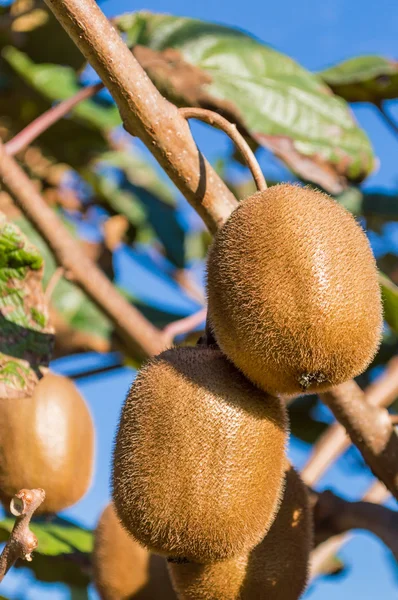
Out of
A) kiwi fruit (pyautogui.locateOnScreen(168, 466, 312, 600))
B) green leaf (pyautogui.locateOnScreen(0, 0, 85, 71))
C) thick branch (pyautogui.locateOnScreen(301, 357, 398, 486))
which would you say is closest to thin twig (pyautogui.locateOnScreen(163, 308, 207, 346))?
thick branch (pyautogui.locateOnScreen(301, 357, 398, 486))

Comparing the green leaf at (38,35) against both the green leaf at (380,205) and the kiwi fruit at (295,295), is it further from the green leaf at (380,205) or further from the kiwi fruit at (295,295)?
the kiwi fruit at (295,295)

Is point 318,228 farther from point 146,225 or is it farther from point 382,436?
point 146,225

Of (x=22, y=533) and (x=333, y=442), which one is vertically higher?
(x=22, y=533)

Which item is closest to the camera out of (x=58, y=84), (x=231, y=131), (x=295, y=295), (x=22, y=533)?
(x=22, y=533)

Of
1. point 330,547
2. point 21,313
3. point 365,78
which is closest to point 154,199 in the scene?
point 365,78

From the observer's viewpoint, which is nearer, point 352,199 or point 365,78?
point 352,199

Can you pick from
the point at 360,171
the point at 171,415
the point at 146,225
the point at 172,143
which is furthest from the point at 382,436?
the point at 146,225

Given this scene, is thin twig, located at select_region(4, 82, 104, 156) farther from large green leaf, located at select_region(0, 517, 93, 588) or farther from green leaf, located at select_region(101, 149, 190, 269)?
green leaf, located at select_region(101, 149, 190, 269)

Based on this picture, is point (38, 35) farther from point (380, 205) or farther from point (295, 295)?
point (295, 295)
